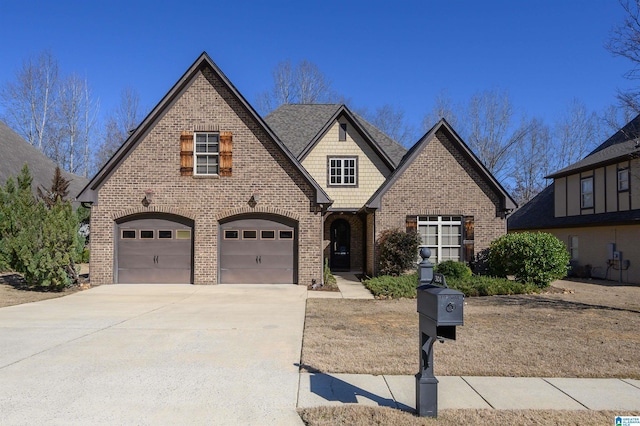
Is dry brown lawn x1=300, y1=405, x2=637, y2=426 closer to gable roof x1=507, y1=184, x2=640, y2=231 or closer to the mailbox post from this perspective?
the mailbox post

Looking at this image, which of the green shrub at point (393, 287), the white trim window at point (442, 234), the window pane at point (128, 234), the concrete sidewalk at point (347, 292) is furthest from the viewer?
the white trim window at point (442, 234)

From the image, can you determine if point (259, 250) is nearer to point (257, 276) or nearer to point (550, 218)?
point (257, 276)

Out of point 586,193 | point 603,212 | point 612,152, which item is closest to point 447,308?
point 603,212

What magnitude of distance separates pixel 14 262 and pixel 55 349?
34.0 feet

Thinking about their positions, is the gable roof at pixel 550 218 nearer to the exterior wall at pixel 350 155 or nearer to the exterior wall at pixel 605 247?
the exterior wall at pixel 605 247

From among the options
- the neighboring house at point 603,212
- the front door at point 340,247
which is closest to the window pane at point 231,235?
the front door at point 340,247

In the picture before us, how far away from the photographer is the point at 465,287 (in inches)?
561

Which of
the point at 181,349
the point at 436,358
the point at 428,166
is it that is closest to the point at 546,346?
the point at 436,358

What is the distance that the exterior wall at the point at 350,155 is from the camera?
21.0 m

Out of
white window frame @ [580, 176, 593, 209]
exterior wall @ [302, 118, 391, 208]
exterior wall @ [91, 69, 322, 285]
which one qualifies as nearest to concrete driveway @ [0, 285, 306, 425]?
exterior wall @ [91, 69, 322, 285]

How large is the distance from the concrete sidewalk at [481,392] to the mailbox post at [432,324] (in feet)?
0.96

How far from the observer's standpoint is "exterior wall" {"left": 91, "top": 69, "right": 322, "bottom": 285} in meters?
16.2

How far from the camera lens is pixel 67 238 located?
14555 millimetres

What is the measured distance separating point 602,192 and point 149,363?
21554 mm
